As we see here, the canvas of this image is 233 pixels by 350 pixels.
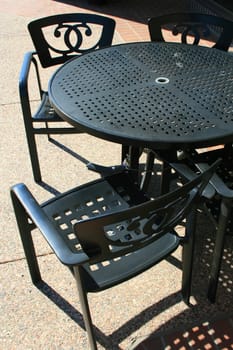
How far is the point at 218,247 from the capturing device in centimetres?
183

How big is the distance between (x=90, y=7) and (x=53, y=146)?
4.20m

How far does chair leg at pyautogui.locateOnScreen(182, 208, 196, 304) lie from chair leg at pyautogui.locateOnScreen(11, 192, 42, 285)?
0.71 meters

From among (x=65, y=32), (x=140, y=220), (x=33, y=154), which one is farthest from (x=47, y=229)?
(x=65, y=32)

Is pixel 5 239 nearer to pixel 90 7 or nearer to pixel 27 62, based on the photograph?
pixel 27 62

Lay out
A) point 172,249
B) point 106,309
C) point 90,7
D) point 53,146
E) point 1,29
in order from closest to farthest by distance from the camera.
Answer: point 172,249, point 106,309, point 53,146, point 1,29, point 90,7

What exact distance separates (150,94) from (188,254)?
0.80 m

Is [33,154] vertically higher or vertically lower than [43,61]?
lower

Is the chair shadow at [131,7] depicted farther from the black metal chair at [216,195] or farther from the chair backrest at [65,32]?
the black metal chair at [216,195]

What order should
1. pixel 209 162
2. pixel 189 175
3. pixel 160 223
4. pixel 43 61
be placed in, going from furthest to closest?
1. pixel 43 61
2. pixel 209 162
3. pixel 189 175
4. pixel 160 223

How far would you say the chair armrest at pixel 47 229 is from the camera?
4.38ft

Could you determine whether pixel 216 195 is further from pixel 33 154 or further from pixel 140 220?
pixel 33 154

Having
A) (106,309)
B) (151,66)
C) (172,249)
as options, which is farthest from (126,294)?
(151,66)

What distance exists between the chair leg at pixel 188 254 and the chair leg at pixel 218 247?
109 millimetres

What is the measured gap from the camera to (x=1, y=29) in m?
5.62
